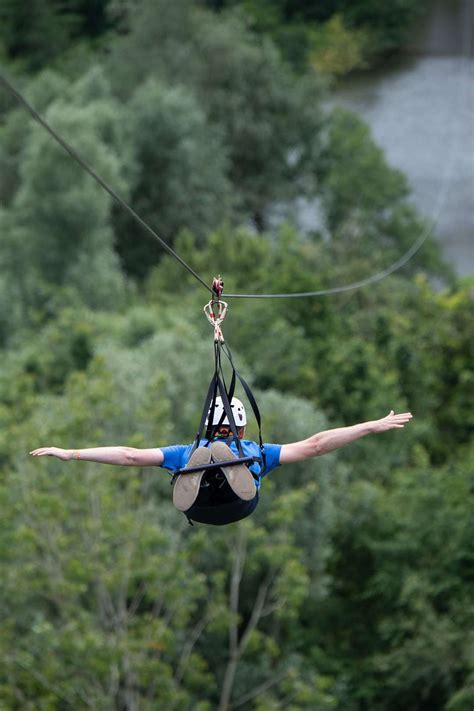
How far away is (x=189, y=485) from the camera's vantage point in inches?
345

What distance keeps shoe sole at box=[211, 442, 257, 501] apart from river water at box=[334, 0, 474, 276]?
131 ft

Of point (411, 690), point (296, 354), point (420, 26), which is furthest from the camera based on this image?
point (420, 26)

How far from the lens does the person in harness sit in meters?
8.77

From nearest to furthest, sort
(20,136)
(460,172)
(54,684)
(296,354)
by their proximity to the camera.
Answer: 1. (54,684)
2. (296,354)
3. (20,136)
4. (460,172)

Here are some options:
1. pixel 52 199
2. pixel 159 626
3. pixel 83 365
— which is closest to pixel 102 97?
pixel 52 199

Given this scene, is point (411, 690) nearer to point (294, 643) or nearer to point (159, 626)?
point (294, 643)

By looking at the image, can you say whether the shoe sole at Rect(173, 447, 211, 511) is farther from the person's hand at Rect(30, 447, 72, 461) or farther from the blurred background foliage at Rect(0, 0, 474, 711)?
the blurred background foliage at Rect(0, 0, 474, 711)

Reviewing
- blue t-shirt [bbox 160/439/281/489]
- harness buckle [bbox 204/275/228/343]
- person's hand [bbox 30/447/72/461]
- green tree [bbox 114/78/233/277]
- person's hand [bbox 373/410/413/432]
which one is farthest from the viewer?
green tree [bbox 114/78/233/277]

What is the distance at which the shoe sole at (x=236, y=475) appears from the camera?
346 inches

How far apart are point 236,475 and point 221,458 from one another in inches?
5.3

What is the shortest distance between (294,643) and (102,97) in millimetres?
25669

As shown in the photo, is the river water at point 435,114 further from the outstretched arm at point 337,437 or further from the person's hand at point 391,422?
the person's hand at point 391,422

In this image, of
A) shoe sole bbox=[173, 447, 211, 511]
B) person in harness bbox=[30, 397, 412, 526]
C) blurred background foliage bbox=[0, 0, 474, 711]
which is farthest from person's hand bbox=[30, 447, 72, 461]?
blurred background foliage bbox=[0, 0, 474, 711]

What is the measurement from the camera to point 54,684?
2067 cm
